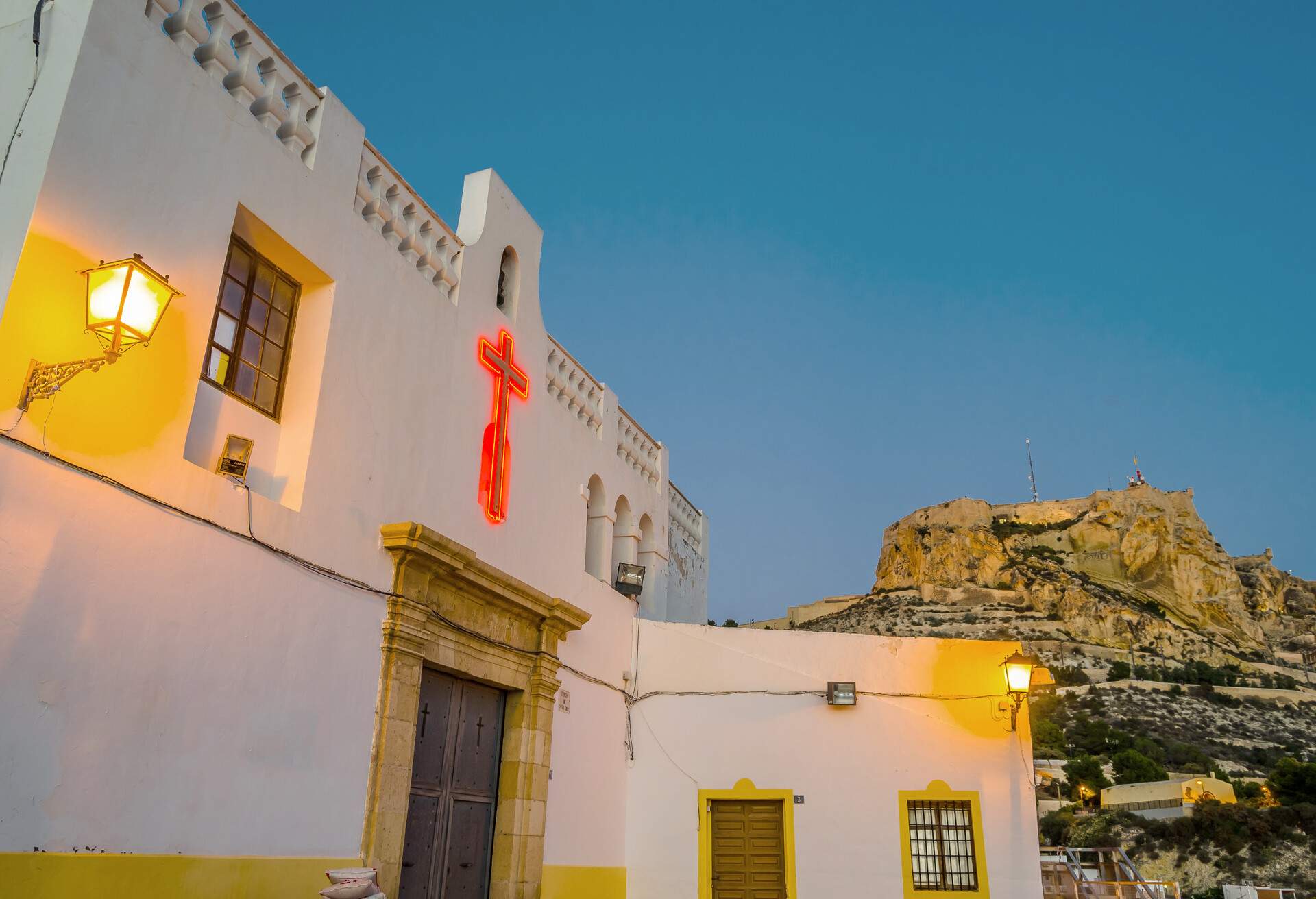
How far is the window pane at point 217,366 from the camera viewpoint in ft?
21.8

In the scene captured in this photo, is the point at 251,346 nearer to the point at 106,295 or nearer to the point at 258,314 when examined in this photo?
the point at 258,314

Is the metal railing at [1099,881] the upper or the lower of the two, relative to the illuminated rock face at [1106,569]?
lower

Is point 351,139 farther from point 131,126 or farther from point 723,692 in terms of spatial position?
point 723,692

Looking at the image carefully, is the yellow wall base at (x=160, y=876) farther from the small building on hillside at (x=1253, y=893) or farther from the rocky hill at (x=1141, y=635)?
the rocky hill at (x=1141, y=635)

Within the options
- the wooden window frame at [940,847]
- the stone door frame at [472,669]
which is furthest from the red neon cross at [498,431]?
the wooden window frame at [940,847]

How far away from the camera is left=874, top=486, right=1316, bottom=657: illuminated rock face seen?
229 ft

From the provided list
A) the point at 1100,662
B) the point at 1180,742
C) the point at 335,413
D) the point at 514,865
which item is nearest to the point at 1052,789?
the point at 1180,742

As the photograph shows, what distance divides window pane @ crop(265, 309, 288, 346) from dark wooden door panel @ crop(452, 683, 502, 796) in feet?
12.0

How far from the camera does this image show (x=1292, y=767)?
3291cm

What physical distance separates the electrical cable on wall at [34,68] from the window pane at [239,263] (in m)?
1.66

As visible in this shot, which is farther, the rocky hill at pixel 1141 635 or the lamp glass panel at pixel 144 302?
the rocky hill at pixel 1141 635

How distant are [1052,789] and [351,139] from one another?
38.7 m

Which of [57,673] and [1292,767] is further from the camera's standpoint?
→ [1292,767]

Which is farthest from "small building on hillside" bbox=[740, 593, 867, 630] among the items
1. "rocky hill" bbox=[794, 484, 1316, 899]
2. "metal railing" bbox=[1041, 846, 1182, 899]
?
"metal railing" bbox=[1041, 846, 1182, 899]
